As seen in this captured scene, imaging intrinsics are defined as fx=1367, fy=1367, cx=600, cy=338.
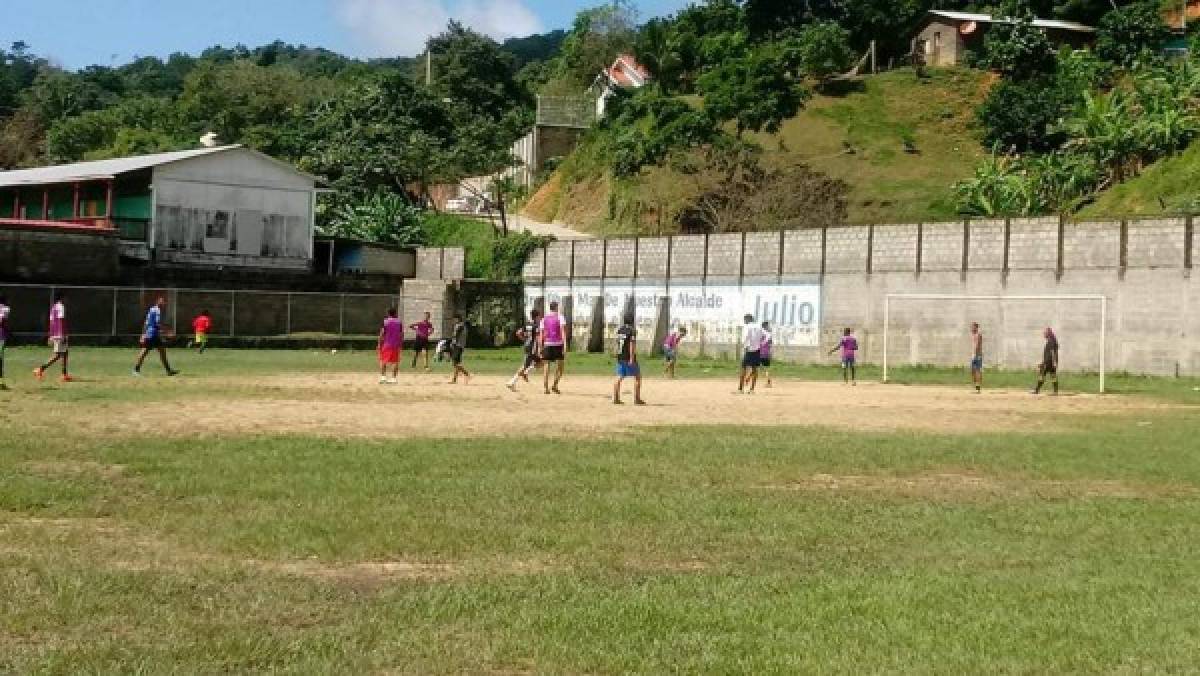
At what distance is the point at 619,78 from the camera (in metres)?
107

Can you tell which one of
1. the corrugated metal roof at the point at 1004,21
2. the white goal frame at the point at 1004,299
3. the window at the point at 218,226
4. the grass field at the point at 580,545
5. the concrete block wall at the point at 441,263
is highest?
the corrugated metal roof at the point at 1004,21

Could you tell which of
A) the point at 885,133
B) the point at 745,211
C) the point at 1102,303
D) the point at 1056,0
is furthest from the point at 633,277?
the point at 1056,0

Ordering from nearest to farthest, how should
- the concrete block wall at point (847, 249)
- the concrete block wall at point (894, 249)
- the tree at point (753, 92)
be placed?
the concrete block wall at point (894, 249) < the concrete block wall at point (847, 249) < the tree at point (753, 92)

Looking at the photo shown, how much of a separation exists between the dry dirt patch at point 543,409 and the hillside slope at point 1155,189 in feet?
68.7

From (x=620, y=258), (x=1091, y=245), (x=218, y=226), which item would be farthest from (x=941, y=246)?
(x=218, y=226)

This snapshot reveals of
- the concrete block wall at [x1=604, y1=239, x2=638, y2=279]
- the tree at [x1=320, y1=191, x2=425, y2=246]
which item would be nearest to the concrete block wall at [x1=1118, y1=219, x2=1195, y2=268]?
the concrete block wall at [x1=604, y1=239, x2=638, y2=279]

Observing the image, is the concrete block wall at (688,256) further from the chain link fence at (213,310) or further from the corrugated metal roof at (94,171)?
the corrugated metal roof at (94,171)

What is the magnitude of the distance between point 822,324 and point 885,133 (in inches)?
1615

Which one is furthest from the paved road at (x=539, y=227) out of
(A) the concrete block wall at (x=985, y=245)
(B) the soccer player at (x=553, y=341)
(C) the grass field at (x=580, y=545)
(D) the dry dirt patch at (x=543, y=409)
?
(C) the grass field at (x=580, y=545)

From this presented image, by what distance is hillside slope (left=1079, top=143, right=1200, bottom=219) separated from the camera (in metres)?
48.4

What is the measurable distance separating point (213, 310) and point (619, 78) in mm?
60795

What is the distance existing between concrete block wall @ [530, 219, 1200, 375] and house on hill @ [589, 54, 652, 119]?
171 feet

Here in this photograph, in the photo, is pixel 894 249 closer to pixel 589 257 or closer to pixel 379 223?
pixel 589 257

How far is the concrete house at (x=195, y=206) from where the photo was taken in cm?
5622
